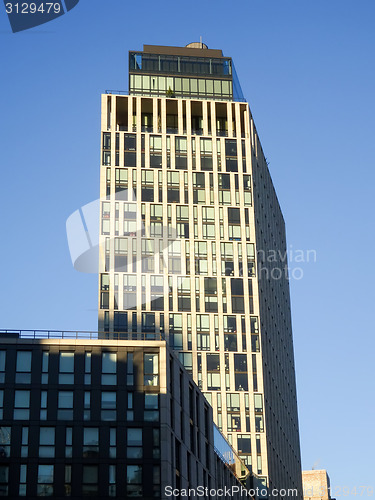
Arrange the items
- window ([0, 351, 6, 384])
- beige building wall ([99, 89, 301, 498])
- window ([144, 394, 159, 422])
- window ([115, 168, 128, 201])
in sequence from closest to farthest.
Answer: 1. window ([0, 351, 6, 384])
2. window ([144, 394, 159, 422])
3. beige building wall ([99, 89, 301, 498])
4. window ([115, 168, 128, 201])

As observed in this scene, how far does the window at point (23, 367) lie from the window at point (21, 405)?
1.04 meters

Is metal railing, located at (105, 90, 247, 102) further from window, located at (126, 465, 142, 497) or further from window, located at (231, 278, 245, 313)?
window, located at (126, 465, 142, 497)

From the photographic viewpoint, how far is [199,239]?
14225 centimetres

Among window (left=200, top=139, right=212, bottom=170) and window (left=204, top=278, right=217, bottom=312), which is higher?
window (left=200, top=139, right=212, bottom=170)

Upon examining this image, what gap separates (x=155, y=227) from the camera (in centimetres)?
14100

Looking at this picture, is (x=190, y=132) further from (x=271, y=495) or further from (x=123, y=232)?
(x=271, y=495)

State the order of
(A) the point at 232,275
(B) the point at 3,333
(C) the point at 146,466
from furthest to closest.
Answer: (A) the point at 232,275
(B) the point at 3,333
(C) the point at 146,466

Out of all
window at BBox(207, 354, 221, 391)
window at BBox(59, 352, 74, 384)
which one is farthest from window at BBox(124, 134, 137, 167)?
window at BBox(59, 352, 74, 384)

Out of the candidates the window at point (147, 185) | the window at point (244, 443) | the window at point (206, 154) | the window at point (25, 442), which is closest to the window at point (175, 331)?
the window at point (244, 443)

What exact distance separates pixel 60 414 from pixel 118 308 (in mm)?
55506

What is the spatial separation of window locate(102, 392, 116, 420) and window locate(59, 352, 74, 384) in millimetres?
3077

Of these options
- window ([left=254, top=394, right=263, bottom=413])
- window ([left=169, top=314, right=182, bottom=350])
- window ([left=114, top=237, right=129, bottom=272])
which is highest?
window ([left=114, top=237, right=129, bottom=272])

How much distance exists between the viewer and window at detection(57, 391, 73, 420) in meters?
78.6

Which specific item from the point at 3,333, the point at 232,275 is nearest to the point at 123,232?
the point at 232,275
